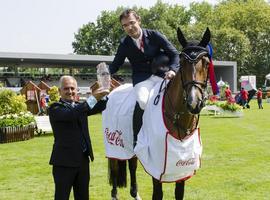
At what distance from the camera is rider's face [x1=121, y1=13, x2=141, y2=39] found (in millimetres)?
5882

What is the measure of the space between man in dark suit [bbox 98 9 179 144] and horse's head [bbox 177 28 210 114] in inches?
35.6

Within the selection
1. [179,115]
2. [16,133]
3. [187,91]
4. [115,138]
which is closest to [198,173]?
[115,138]

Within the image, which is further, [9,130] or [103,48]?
[103,48]

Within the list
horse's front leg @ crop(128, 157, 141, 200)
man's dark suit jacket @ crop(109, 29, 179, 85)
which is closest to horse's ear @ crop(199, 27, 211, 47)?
man's dark suit jacket @ crop(109, 29, 179, 85)

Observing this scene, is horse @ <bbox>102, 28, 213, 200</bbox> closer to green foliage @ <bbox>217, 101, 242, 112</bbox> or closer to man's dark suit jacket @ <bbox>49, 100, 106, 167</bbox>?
man's dark suit jacket @ <bbox>49, 100, 106, 167</bbox>

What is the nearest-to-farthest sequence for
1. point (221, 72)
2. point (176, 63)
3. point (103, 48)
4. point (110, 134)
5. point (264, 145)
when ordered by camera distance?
1. point (176, 63)
2. point (110, 134)
3. point (264, 145)
4. point (221, 72)
5. point (103, 48)

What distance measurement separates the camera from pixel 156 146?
5.29 meters

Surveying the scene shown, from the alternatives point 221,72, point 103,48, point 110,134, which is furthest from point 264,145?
point 103,48

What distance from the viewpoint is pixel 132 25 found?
595 cm

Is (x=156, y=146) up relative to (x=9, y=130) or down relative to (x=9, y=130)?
up

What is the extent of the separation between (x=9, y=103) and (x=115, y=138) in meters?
11.1

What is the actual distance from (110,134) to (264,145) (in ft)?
24.7

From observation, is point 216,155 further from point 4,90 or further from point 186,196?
point 4,90

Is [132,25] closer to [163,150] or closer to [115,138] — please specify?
[163,150]
